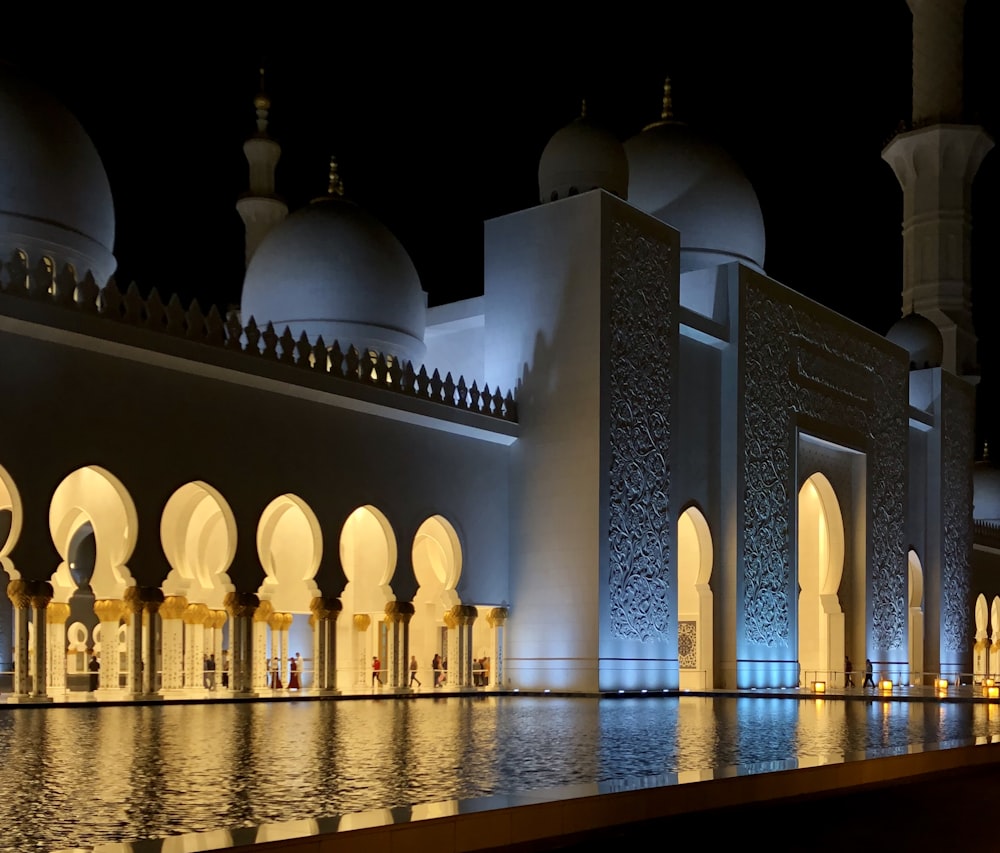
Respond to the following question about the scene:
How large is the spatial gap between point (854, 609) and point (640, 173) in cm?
560

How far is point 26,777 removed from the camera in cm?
382

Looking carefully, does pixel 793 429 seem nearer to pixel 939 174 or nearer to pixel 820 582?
pixel 820 582

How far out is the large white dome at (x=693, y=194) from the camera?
1323 centimetres

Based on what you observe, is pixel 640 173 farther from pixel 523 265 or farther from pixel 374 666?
pixel 374 666

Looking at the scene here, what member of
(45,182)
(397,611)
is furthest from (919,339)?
(45,182)

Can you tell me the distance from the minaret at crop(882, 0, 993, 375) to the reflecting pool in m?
9.92

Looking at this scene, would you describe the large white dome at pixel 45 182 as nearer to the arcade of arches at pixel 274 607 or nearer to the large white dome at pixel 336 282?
the arcade of arches at pixel 274 607

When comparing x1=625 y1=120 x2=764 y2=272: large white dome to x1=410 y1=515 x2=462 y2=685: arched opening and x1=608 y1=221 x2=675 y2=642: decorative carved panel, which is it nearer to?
x1=608 y1=221 x2=675 y2=642: decorative carved panel

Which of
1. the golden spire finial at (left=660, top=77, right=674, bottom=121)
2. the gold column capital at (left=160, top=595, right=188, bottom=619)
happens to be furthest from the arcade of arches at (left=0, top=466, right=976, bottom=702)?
the golden spire finial at (left=660, top=77, right=674, bottom=121)

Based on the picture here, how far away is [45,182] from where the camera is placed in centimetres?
925

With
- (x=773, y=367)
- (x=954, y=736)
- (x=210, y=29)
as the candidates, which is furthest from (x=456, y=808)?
(x=210, y=29)

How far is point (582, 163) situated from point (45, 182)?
15.1 feet

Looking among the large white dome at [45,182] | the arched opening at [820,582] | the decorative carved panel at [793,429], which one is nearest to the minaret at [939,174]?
the decorative carved panel at [793,429]

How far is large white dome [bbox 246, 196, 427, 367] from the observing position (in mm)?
11680
